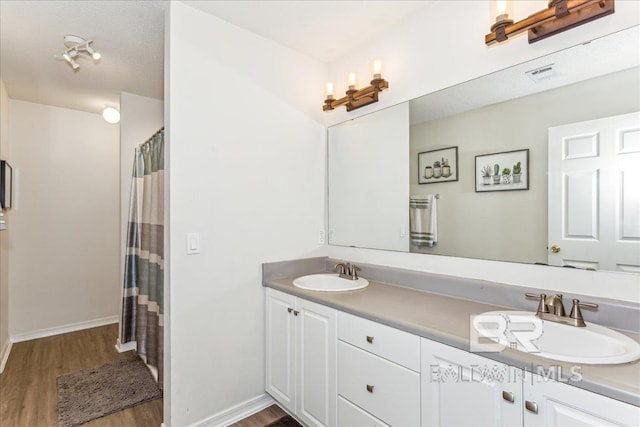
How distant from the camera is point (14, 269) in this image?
3293mm

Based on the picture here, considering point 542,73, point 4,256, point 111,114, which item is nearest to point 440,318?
point 542,73

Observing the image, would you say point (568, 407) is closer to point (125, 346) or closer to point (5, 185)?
point (125, 346)

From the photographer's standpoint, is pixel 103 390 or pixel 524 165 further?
pixel 103 390

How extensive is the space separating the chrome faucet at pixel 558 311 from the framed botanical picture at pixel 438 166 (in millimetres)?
737

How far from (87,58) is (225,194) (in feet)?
5.25

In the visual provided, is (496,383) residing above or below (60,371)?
above

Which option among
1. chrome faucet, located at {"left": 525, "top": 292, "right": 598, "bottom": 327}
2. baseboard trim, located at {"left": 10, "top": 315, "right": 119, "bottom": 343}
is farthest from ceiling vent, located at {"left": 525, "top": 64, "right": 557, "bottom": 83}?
baseboard trim, located at {"left": 10, "top": 315, "right": 119, "bottom": 343}

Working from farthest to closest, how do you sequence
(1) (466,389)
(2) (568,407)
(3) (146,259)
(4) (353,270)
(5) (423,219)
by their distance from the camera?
(3) (146,259) < (4) (353,270) < (5) (423,219) < (1) (466,389) < (2) (568,407)

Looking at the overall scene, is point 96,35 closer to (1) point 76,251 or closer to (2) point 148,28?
(2) point 148,28

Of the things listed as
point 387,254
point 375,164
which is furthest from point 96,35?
point 387,254

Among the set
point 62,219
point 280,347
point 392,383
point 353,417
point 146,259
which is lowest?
point 353,417

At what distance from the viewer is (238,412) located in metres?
1.99

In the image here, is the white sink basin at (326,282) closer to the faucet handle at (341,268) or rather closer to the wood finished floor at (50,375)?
the faucet handle at (341,268)

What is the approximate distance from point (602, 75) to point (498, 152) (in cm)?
46
